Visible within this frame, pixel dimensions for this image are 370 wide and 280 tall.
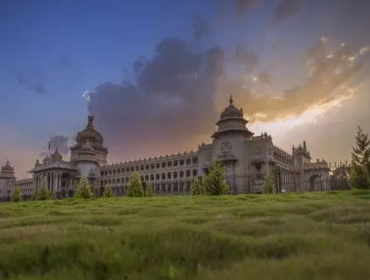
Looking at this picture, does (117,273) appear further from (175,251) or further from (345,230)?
(345,230)

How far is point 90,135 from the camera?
12194cm

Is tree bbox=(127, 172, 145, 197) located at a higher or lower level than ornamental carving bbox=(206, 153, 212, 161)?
lower

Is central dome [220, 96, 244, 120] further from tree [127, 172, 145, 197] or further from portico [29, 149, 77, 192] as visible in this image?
portico [29, 149, 77, 192]

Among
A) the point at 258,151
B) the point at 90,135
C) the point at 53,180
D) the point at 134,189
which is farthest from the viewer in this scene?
the point at 90,135

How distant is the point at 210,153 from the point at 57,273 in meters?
73.6

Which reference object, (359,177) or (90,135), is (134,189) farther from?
(90,135)

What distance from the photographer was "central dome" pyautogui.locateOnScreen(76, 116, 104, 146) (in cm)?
12019

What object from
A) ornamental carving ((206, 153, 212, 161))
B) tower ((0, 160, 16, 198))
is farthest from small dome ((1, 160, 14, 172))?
ornamental carving ((206, 153, 212, 161))

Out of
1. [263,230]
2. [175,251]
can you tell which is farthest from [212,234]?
[263,230]

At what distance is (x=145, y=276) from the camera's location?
5.44 metres

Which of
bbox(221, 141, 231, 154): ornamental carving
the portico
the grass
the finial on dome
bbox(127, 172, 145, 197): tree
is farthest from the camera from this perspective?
the finial on dome

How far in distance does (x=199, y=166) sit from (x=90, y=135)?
183ft

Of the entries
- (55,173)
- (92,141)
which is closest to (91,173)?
(55,173)

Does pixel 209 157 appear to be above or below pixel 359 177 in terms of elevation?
above
